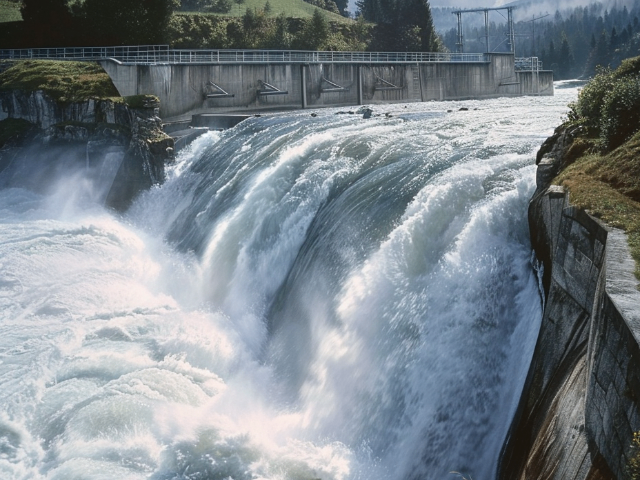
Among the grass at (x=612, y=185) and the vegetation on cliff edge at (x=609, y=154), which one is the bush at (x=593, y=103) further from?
the grass at (x=612, y=185)

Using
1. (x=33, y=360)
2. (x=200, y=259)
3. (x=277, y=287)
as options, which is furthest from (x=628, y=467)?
(x=200, y=259)

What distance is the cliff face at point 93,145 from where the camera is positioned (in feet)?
90.8

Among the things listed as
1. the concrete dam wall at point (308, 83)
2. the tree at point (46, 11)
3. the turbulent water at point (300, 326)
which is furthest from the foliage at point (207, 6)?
the turbulent water at point (300, 326)

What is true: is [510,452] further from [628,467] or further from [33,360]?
[33,360]

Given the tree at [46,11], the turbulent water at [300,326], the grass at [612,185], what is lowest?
the turbulent water at [300,326]

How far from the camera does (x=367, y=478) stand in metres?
10.9

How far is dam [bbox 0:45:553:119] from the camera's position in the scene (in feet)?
110

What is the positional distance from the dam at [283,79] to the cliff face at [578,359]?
24537 millimetres

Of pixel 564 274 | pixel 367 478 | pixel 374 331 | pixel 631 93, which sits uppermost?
pixel 631 93

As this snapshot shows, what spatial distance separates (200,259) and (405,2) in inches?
2427

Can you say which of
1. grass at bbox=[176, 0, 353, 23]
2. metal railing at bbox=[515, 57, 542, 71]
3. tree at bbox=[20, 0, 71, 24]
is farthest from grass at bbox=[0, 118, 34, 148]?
metal railing at bbox=[515, 57, 542, 71]

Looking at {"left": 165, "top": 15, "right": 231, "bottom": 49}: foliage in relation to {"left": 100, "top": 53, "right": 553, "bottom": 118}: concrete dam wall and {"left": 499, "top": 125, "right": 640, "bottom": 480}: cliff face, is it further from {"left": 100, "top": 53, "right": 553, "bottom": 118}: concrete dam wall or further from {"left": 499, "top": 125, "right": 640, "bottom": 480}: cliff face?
{"left": 499, "top": 125, "right": 640, "bottom": 480}: cliff face

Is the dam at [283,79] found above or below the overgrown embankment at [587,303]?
above

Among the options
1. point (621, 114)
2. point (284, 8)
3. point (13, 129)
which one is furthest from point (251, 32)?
point (621, 114)
